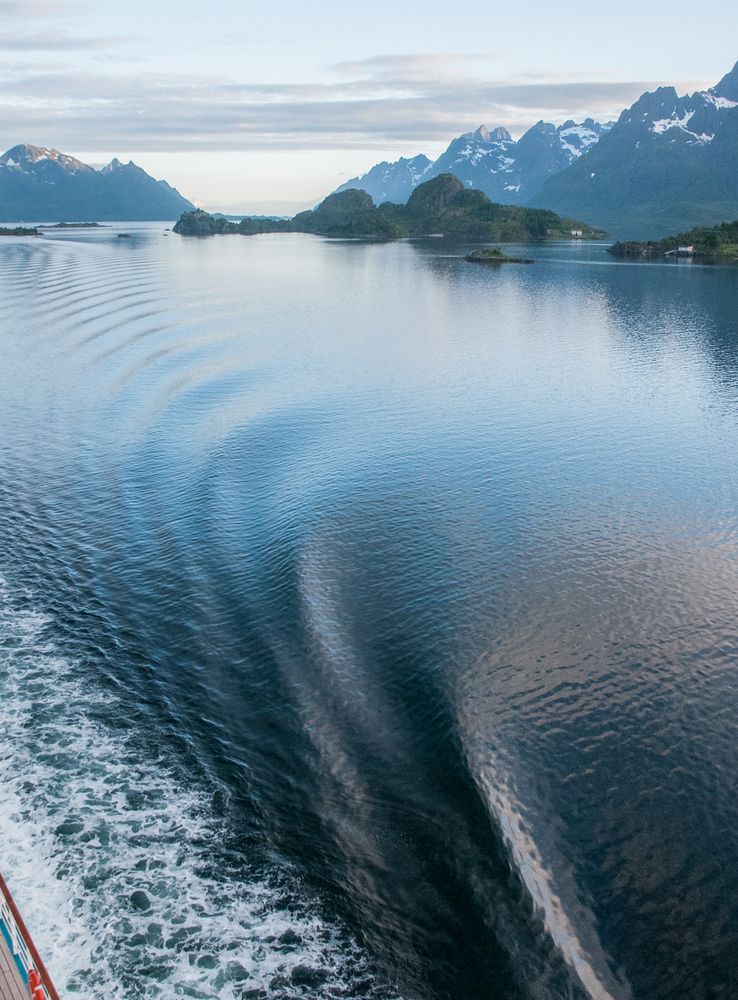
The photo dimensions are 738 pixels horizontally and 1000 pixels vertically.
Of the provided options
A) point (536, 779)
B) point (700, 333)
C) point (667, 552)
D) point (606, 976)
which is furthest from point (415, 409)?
point (700, 333)

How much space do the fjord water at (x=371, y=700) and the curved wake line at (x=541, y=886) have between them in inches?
4.6

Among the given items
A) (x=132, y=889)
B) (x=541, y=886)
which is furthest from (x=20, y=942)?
(x=541, y=886)

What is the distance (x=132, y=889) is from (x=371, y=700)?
51.5 ft

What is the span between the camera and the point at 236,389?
322 ft

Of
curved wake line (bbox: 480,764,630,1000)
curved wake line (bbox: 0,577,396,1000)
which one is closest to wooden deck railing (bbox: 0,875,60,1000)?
curved wake line (bbox: 0,577,396,1000)

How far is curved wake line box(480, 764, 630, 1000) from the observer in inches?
1028

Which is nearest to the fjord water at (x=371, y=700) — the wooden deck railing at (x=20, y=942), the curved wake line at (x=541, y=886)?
the curved wake line at (x=541, y=886)

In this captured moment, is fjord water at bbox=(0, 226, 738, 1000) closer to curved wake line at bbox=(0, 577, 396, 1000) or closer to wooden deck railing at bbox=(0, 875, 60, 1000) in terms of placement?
curved wake line at bbox=(0, 577, 396, 1000)

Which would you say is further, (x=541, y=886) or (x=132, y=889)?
(x=541, y=886)

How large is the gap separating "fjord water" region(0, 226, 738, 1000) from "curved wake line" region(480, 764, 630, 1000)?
12cm

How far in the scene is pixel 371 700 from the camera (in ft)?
131

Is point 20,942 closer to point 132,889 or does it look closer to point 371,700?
point 132,889

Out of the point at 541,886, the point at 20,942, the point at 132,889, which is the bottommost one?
the point at 132,889

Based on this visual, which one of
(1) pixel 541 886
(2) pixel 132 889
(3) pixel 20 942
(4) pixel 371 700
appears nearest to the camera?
(3) pixel 20 942
